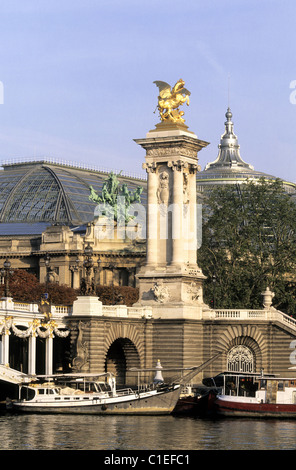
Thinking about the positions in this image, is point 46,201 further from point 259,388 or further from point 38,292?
point 259,388

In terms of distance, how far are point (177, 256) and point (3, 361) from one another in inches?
662

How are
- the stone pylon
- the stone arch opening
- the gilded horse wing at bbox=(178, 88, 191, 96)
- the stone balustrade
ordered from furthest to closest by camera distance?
the gilded horse wing at bbox=(178, 88, 191, 96) → the stone arch opening → the stone pylon → the stone balustrade

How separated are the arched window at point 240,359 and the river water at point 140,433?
16649mm

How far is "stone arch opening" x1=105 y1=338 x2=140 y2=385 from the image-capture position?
Result: 107500mm

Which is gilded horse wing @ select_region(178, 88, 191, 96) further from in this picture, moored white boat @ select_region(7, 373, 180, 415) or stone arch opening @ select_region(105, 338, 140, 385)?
moored white boat @ select_region(7, 373, 180, 415)

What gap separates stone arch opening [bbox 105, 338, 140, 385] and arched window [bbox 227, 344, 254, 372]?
7263 millimetres

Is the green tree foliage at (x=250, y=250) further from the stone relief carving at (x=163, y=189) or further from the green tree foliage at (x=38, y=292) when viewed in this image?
the stone relief carving at (x=163, y=189)

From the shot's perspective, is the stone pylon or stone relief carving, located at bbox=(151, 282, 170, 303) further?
stone relief carving, located at bbox=(151, 282, 170, 303)

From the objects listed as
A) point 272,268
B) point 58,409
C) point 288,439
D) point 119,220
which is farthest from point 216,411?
point 119,220

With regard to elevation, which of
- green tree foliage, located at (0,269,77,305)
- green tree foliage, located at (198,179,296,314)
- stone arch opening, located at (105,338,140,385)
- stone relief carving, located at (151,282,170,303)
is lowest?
stone arch opening, located at (105,338,140,385)

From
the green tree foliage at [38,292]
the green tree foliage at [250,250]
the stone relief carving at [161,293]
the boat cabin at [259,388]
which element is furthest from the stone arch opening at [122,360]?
the green tree foliage at [38,292]

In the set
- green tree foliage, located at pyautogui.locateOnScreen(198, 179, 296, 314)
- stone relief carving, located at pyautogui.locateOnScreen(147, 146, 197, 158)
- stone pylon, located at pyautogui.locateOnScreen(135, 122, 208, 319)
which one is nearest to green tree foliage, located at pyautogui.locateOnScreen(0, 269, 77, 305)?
green tree foliage, located at pyautogui.locateOnScreen(198, 179, 296, 314)
